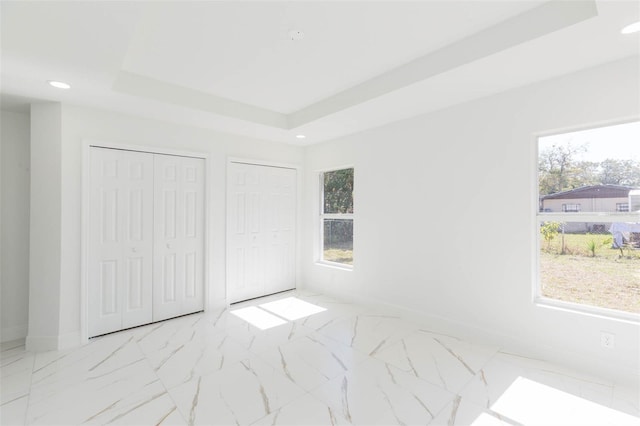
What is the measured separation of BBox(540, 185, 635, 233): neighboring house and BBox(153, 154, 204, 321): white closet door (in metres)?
3.82

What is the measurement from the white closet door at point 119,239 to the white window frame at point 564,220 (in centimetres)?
402

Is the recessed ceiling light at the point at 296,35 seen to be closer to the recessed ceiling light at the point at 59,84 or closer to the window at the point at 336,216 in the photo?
the recessed ceiling light at the point at 59,84

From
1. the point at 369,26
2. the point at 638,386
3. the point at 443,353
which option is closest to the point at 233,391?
the point at 443,353

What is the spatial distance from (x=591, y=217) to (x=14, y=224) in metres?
5.56

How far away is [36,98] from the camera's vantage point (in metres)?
2.78

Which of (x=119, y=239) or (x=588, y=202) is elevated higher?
(x=588, y=202)

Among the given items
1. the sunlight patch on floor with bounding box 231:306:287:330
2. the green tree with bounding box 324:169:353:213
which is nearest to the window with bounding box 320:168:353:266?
the green tree with bounding box 324:169:353:213

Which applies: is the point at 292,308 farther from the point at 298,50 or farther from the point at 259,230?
the point at 298,50

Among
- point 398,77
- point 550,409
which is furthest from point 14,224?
point 550,409

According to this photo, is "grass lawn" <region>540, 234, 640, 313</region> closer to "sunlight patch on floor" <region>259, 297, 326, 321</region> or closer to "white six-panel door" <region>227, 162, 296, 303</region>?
"sunlight patch on floor" <region>259, 297, 326, 321</region>

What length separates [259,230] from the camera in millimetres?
4457

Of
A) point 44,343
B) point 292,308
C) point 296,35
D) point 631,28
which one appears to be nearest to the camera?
point 631,28

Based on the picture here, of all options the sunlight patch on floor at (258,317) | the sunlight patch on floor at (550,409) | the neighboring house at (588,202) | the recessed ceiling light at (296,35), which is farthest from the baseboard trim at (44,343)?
the neighboring house at (588,202)

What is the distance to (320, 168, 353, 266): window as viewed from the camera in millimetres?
4484
